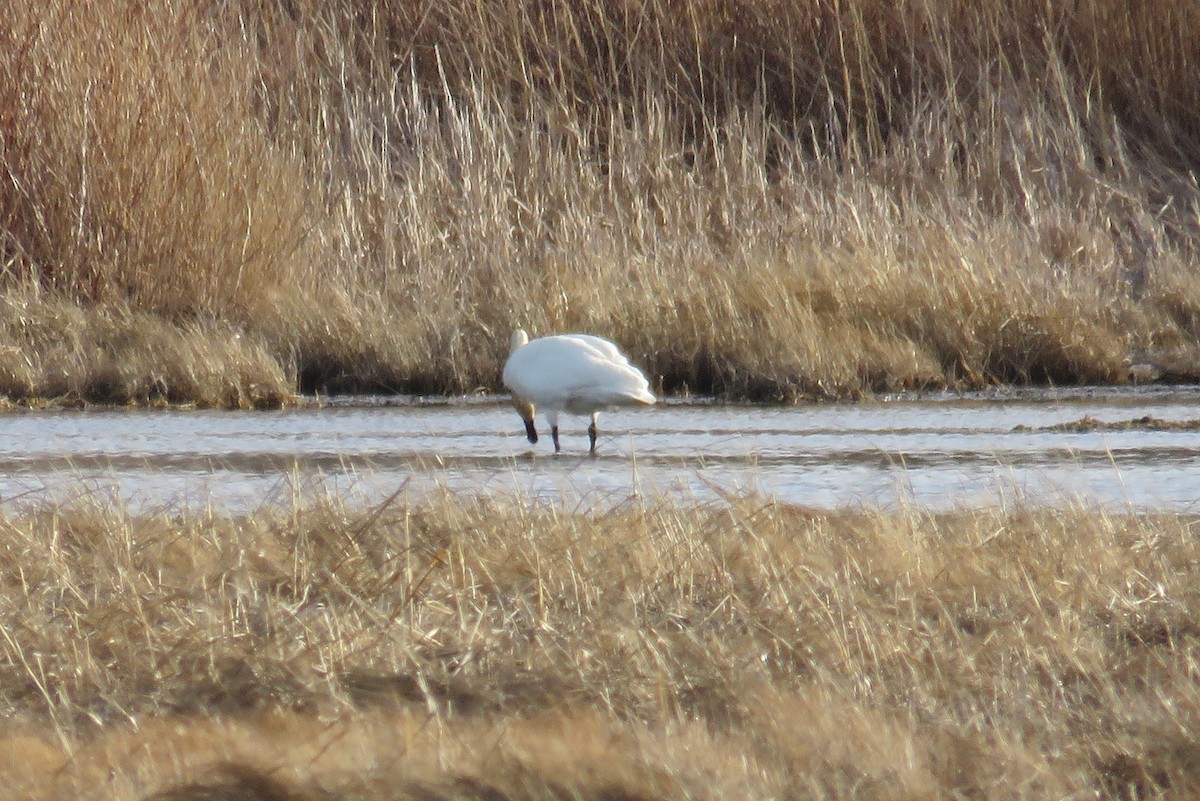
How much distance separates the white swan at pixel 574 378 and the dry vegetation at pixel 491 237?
7.47 ft

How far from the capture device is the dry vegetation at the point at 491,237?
36.6ft

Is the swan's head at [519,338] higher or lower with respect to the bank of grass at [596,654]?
higher

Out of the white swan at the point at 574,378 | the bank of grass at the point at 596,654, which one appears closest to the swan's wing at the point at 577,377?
the white swan at the point at 574,378

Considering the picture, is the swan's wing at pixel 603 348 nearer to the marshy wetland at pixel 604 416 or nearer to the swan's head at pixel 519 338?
the marshy wetland at pixel 604 416

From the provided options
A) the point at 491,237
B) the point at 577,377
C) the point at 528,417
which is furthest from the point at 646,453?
the point at 491,237

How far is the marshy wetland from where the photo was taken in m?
3.45

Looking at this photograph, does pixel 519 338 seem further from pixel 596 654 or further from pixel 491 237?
pixel 596 654

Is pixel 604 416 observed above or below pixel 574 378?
below

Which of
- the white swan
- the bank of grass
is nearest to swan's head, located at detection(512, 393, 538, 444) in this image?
the white swan

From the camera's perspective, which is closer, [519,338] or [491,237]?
[519,338]

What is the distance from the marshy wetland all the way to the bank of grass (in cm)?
1

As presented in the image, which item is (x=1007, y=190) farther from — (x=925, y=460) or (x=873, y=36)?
(x=925, y=460)

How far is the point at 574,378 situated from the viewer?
325 inches

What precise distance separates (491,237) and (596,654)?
900cm
